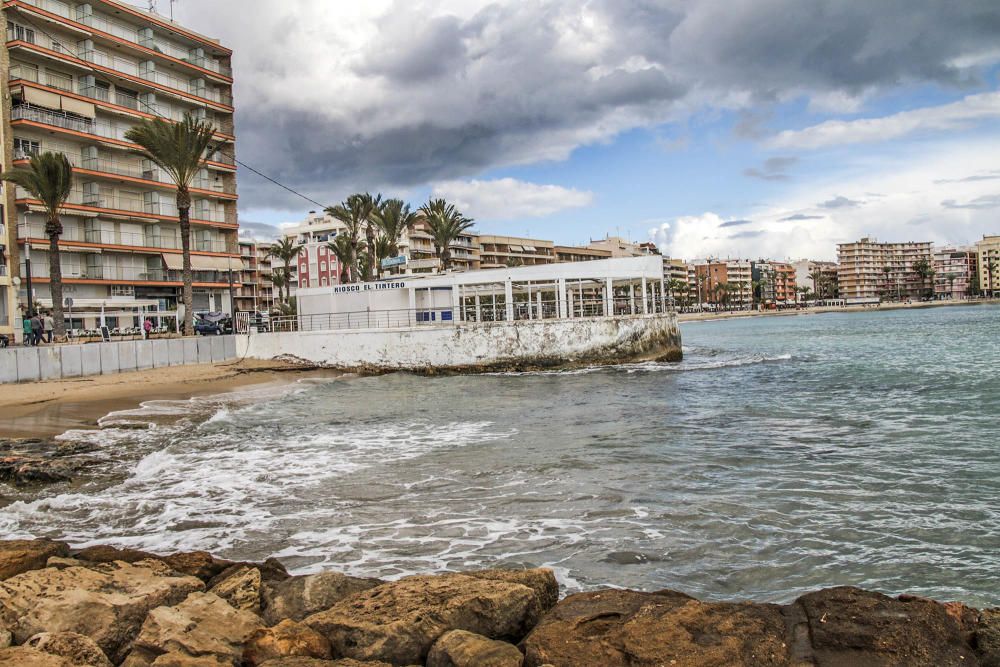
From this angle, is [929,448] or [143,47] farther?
[143,47]

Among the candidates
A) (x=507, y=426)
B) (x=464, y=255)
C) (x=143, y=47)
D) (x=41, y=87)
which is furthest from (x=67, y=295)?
(x=464, y=255)

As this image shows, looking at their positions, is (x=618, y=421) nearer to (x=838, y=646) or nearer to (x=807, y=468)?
(x=807, y=468)

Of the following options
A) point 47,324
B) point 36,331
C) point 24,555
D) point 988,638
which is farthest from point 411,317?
point 988,638

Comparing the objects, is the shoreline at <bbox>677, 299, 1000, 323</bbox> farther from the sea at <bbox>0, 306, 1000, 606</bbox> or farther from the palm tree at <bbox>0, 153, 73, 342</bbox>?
the sea at <bbox>0, 306, 1000, 606</bbox>

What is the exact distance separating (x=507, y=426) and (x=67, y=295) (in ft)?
131

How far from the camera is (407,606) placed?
16.1 feet

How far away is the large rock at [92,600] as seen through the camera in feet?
16.2

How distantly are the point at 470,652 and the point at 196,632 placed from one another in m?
1.91

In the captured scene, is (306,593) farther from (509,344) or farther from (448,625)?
(509,344)

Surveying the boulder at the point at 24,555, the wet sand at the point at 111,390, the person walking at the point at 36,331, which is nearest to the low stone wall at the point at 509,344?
the wet sand at the point at 111,390

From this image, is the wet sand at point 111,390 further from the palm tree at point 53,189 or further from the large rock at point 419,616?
the large rock at point 419,616

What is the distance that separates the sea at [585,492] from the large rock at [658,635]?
135 centimetres

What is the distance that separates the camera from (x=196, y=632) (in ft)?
15.3

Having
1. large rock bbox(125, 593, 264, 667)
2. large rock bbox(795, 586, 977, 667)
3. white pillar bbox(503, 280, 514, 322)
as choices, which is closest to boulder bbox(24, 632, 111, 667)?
large rock bbox(125, 593, 264, 667)
